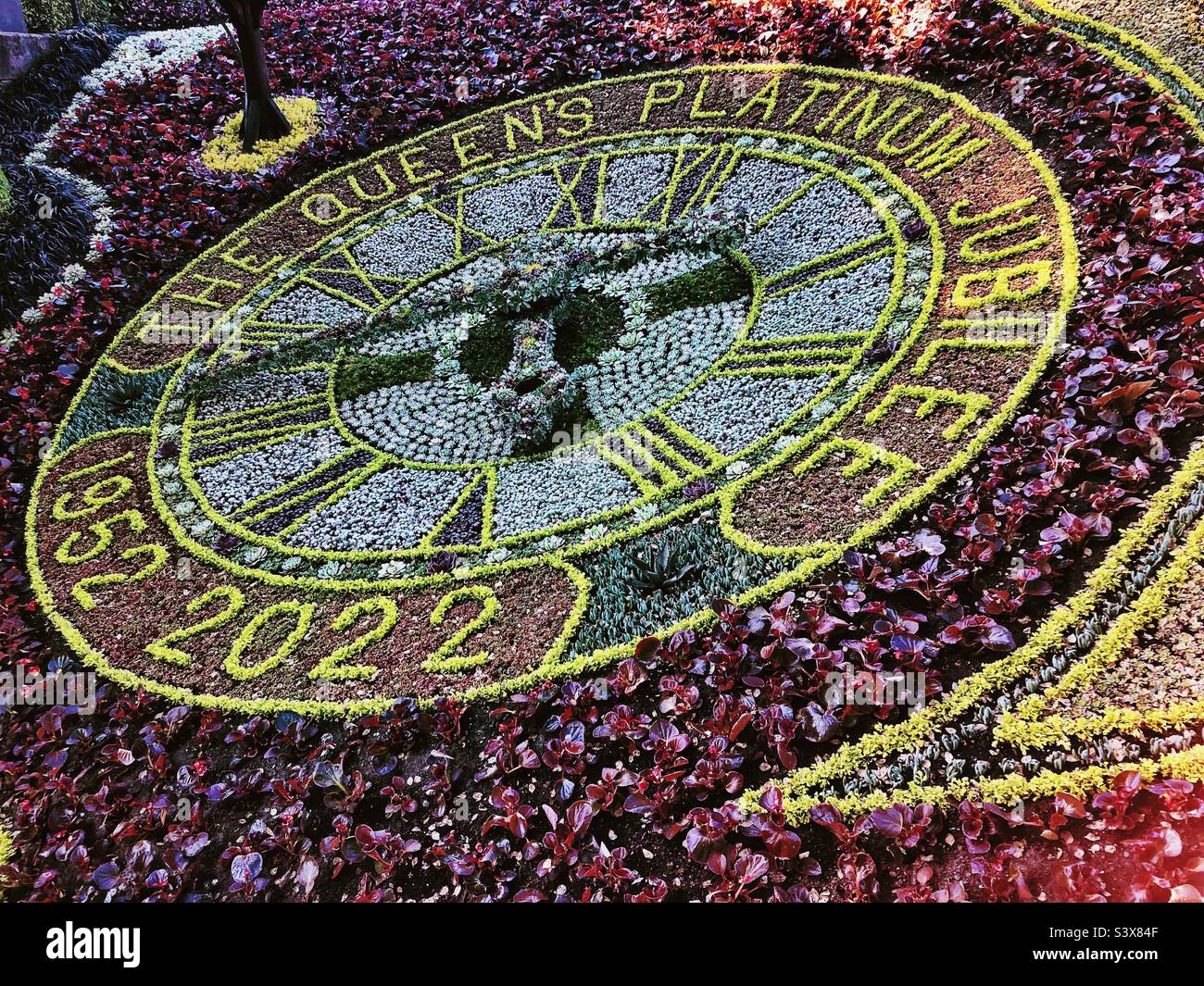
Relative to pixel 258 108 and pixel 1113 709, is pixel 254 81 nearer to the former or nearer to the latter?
pixel 258 108

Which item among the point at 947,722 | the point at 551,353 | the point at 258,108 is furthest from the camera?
the point at 258,108

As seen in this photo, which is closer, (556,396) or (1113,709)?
(1113,709)

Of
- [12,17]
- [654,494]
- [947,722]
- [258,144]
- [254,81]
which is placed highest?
[12,17]

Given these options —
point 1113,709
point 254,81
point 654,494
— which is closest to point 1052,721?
point 1113,709

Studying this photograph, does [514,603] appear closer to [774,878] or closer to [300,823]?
[300,823]

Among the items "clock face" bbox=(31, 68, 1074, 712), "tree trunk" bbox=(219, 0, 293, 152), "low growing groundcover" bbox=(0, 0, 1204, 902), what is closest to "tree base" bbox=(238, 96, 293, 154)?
"tree trunk" bbox=(219, 0, 293, 152)
